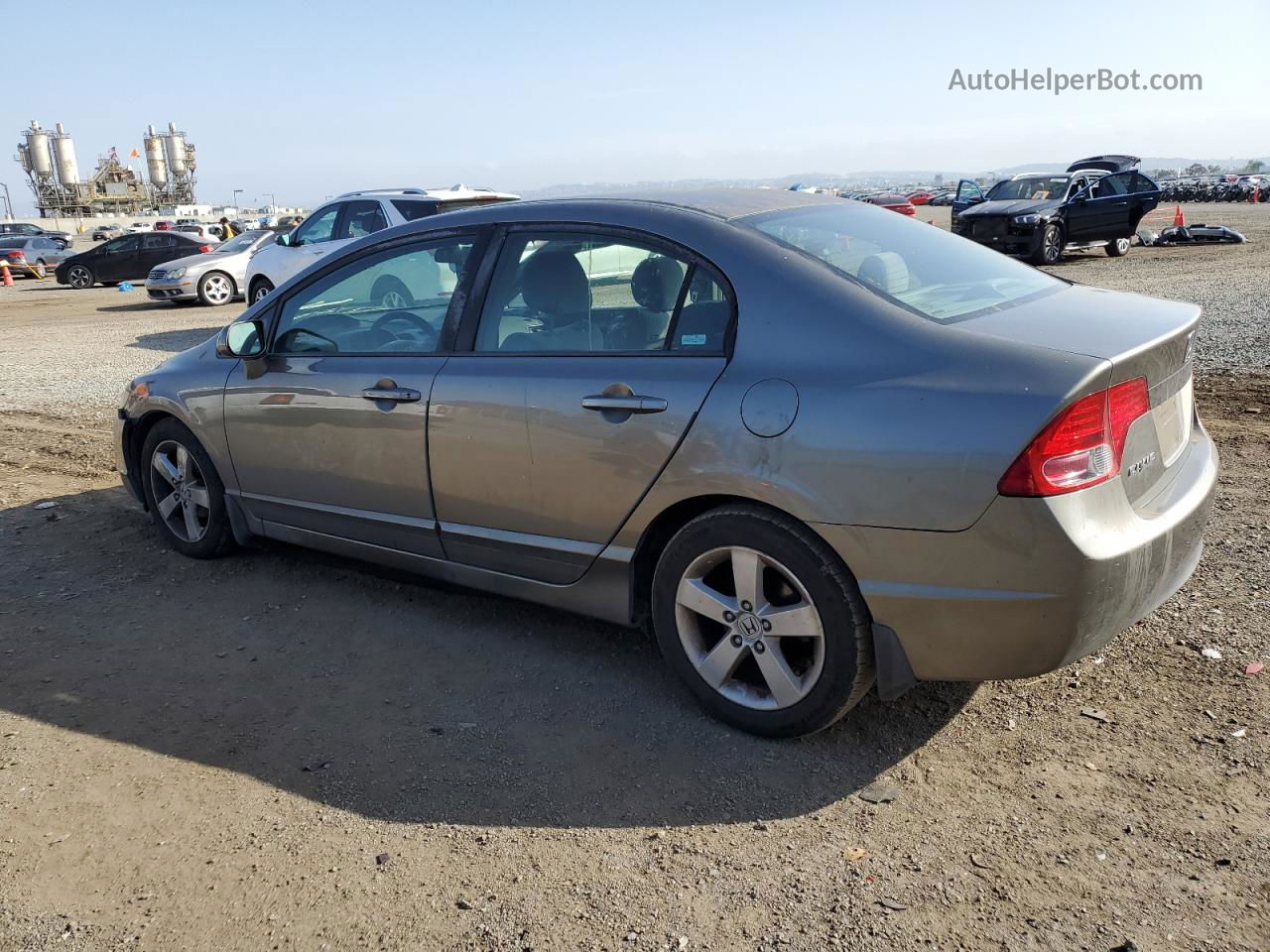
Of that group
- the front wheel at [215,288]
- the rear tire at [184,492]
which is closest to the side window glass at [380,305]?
the rear tire at [184,492]

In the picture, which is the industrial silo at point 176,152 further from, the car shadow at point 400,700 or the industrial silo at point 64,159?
the car shadow at point 400,700

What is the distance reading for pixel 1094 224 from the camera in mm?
21125

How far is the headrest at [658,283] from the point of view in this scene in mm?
3416

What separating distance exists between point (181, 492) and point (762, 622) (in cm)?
327

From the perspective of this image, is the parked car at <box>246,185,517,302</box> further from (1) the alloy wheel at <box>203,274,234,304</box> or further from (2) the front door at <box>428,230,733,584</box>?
(2) the front door at <box>428,230,733,584</box>

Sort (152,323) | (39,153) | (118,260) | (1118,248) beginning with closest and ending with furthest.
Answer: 1. (152,323)
2. (1118,248)
3. (118,260)
4. (39,153)

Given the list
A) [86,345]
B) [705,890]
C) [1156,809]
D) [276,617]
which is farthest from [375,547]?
[86,345]

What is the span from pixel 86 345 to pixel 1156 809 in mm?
14667

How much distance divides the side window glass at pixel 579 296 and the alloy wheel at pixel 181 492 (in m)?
2.00

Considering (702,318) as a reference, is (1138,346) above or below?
below

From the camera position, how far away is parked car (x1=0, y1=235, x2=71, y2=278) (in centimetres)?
3244

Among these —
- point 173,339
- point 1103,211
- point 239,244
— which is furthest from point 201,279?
point 1103,211

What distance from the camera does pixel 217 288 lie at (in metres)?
19.0

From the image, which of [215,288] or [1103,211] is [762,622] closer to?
[215,288]
